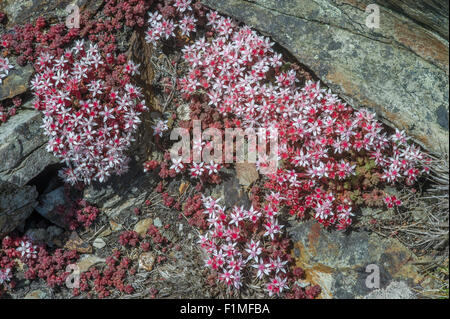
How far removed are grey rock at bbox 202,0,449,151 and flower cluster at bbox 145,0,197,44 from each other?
3.64ft

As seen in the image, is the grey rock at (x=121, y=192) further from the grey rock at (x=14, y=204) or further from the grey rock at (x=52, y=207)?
the grey rock at (x=14, y=204)

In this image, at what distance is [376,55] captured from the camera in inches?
230

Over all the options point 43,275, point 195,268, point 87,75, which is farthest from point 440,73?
point 43,275

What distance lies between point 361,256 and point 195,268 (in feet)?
8.60

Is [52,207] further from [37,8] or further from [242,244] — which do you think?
[37,8]

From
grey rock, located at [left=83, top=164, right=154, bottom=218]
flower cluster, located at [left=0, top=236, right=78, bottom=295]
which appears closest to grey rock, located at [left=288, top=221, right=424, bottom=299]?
grey rock, located at [left=83, top=164, right=154, bottom=218]

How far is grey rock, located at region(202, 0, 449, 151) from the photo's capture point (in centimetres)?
566

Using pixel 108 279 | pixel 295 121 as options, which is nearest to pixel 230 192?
pixel 295 121

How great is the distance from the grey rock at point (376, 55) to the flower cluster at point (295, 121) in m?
0.25

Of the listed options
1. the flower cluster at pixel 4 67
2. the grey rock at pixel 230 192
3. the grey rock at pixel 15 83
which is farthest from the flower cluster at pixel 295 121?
the flower cluster at pixel 4 67

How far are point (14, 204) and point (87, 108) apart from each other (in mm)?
Answer: 1776

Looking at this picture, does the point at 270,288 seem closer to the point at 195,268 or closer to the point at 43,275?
the point at 195,268

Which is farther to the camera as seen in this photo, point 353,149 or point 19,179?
point 353,149

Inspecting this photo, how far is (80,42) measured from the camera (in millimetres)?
5980
